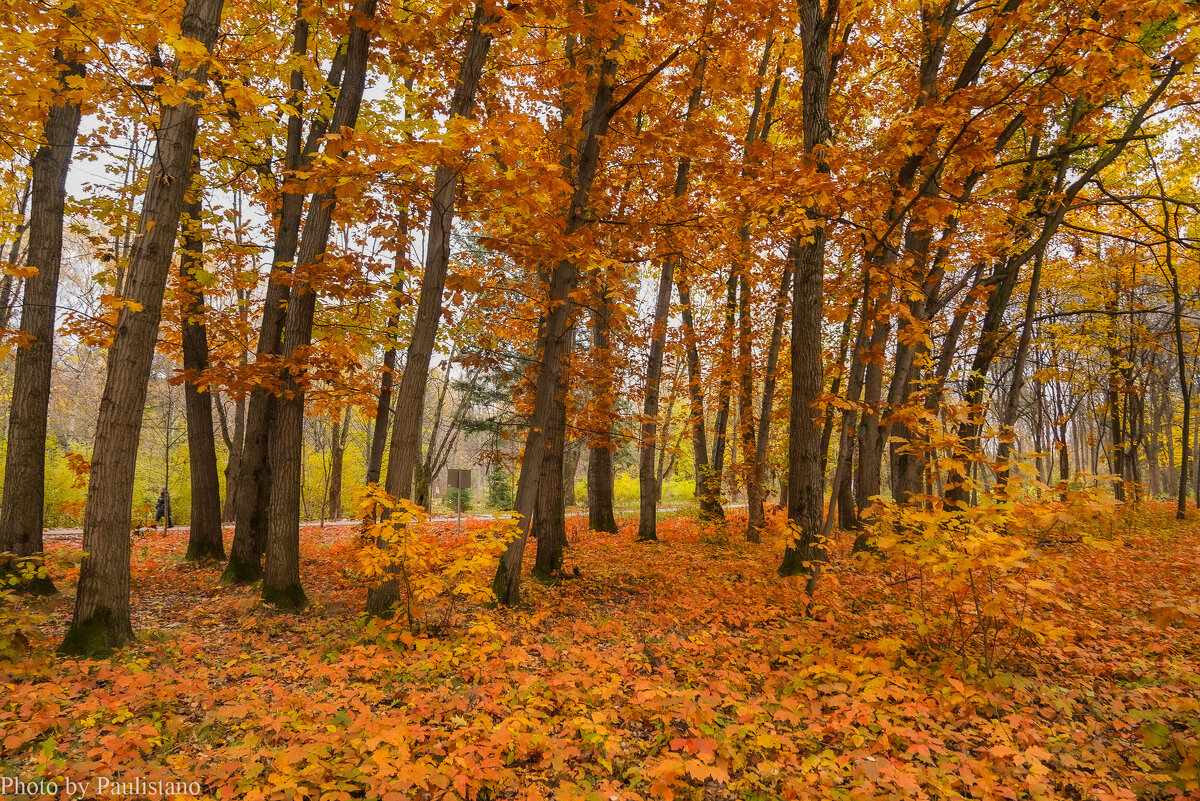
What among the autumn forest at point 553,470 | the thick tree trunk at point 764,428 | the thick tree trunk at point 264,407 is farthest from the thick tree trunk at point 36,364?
the thick tree trunk at point 764,428

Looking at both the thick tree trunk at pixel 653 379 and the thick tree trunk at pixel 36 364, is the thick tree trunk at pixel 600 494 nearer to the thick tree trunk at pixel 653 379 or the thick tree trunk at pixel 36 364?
the thick tree trunk at pixel 653 379

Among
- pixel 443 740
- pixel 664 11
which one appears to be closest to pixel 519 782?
pixel 443 740

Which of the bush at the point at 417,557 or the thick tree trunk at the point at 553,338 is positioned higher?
the thick tree trunk at the point at 553,338

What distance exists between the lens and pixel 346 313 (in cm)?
862

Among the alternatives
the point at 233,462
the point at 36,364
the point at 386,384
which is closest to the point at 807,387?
the point at 386,384

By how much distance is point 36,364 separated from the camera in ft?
21.1

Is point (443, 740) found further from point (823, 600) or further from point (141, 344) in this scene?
point (823, 600)

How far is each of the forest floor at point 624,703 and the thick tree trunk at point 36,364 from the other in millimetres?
1018

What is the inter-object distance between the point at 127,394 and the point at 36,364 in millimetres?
3183

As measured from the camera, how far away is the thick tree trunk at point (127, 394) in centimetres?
465

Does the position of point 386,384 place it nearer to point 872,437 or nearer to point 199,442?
point 199,442

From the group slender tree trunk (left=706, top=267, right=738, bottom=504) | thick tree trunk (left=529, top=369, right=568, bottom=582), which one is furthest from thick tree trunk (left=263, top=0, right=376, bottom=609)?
slender tree trunk (left=706, top=267, right=738, bottom=504)

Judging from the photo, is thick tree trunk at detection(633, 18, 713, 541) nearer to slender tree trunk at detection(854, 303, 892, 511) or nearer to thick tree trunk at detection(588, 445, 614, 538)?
thick tree trunk at detection(588, 445, 614, 538)

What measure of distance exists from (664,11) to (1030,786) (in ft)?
25.8
